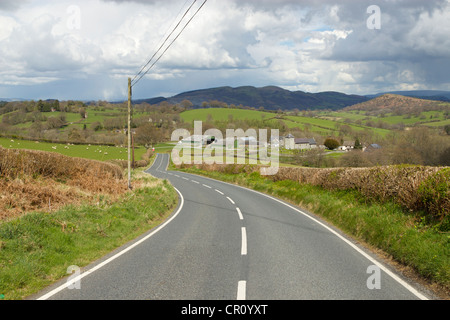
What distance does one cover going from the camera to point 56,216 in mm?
10023

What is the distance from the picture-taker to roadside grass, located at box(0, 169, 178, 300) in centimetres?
641

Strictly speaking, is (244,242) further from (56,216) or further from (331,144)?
(331,144)

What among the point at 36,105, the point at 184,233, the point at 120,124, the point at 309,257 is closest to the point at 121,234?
the point at 184,233

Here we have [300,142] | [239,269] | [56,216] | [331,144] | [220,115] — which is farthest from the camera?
[220,115]

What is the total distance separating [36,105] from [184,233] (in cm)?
15585

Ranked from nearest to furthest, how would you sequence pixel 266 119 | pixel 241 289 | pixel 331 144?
1. pixel 241 289
2. pixel 331 144
3. pixel 266 119

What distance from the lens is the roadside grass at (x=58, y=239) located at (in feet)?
21.0

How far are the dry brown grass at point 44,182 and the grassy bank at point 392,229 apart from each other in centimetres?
997

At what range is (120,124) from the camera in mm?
134500

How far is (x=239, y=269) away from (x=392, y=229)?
460cm

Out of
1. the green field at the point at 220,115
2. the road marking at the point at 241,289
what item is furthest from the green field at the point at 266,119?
the road marking at the point at 241,289

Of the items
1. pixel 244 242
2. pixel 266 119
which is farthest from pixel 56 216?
pixel 266 119

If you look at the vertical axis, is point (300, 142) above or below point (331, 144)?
above
